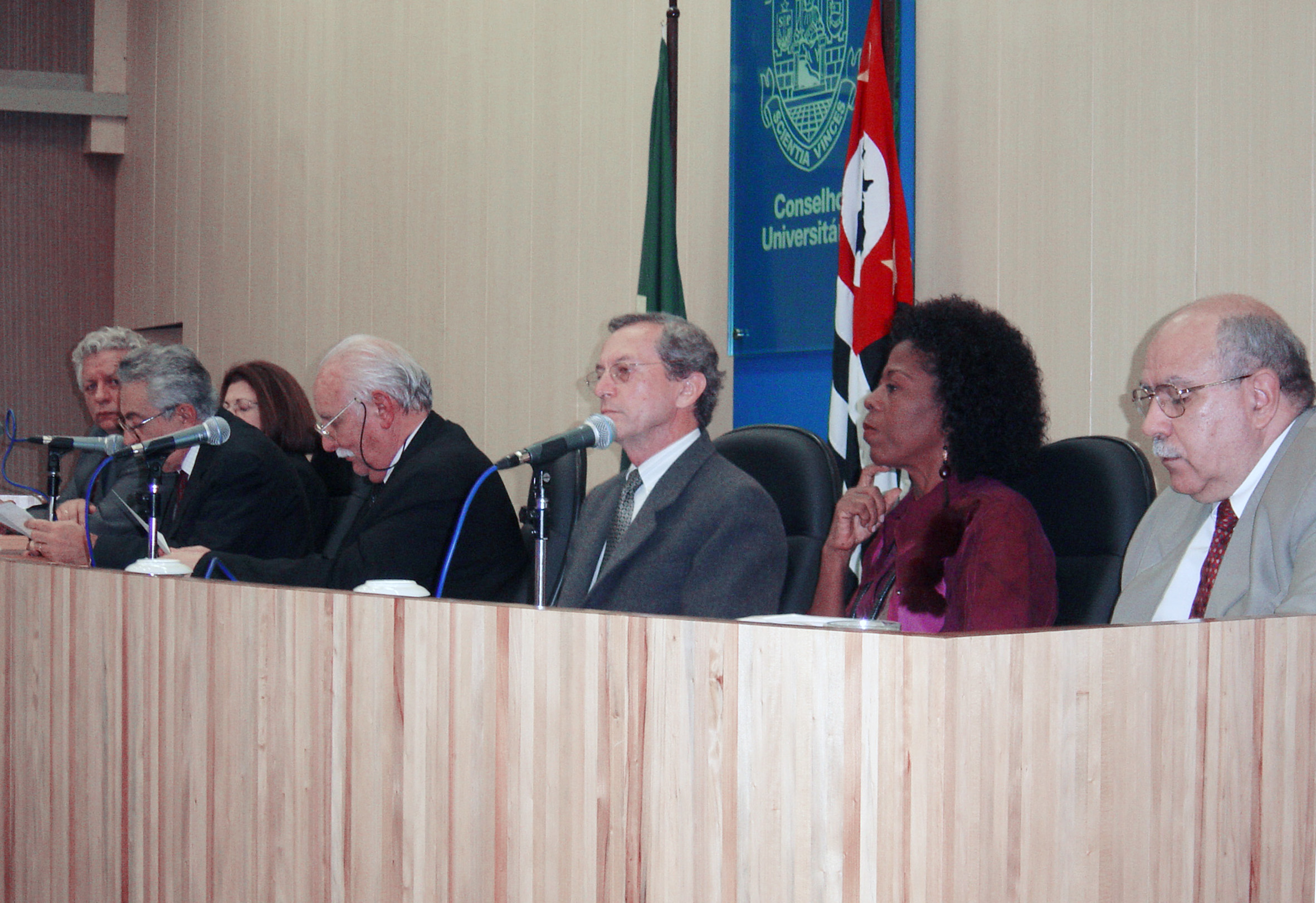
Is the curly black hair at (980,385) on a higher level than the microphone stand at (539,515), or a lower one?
higher

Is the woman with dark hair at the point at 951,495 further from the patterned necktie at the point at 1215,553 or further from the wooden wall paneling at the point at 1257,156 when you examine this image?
the wooden wall paneling at the point at 1257,156

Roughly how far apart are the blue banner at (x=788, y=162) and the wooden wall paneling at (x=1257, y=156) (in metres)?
1.04

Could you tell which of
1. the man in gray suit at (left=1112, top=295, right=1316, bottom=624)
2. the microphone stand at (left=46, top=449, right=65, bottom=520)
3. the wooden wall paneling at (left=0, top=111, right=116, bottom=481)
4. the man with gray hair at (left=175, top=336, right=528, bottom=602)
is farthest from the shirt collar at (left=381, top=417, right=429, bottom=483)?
the wooden wall paneling at (left=0, top=111, right=116, bottom=481)

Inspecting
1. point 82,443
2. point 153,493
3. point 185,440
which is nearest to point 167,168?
point 82,443

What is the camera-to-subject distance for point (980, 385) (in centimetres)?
248

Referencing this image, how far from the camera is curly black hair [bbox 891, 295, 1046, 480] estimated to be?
2410 mm

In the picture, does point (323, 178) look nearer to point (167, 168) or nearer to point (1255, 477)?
point (167, 168)

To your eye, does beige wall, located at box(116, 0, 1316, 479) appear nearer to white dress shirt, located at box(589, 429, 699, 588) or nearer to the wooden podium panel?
white dress shirt, located at box(589, 429, 699, 588)

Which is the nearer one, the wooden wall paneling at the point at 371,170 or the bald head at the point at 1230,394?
the bald head at the point at 1230,394

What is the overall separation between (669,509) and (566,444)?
573mm

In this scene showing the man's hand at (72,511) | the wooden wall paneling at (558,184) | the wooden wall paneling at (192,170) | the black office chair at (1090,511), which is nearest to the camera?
the black office chair at (1090,511)

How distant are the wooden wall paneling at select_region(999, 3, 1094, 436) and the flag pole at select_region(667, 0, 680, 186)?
3.84 ft

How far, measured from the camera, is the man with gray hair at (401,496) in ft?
8.76

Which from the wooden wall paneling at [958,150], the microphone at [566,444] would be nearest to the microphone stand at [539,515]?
the microphone at [566,444]
